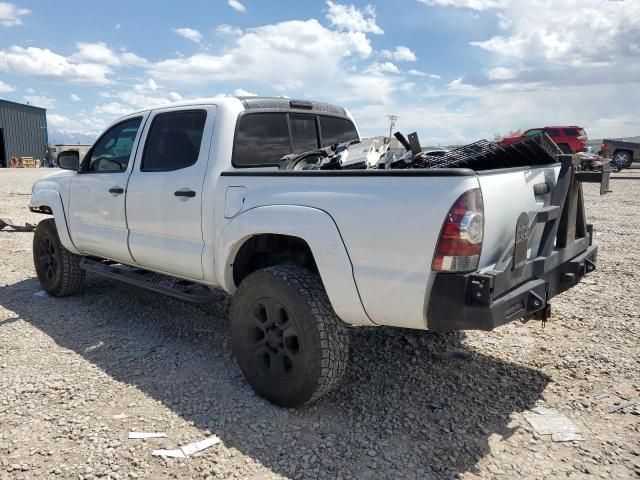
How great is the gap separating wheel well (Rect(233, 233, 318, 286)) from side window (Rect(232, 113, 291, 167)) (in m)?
0.63

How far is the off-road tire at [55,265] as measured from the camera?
5492 millimetres

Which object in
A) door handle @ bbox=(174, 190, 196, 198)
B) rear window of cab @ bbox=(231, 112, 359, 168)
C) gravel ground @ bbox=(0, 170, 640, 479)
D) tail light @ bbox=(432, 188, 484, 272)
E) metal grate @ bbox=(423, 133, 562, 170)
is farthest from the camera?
rear window of cab @ bbox=(231, 112, 359, 168)

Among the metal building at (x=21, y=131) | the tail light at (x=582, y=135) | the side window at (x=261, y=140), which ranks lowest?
the side window at (x=261, y=140)

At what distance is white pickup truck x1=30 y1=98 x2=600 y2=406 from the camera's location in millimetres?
2543

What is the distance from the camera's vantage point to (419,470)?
2.63 metres

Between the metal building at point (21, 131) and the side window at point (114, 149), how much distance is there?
40857 millimetres

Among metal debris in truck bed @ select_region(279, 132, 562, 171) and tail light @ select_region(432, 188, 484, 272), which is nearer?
tail light @ select_region(432, 188, 484, 272)

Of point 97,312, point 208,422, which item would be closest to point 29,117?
point 97,312

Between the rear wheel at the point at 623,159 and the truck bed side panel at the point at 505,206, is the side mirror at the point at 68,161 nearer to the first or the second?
the truck bed side panel at the point at 505,206

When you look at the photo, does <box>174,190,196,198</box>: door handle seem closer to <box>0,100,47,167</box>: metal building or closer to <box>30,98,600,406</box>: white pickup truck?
<box>30,98,600,406</box>: white pickup truck

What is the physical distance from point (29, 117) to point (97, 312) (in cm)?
4368

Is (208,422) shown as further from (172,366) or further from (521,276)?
(521,276)

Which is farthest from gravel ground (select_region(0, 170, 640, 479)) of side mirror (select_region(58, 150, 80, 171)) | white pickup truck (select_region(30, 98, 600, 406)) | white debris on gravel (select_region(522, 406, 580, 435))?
side mirror (select_region(58, 150, 80, 171))

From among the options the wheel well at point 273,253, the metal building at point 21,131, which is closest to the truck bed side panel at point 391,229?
the wheel well at point 273,253
